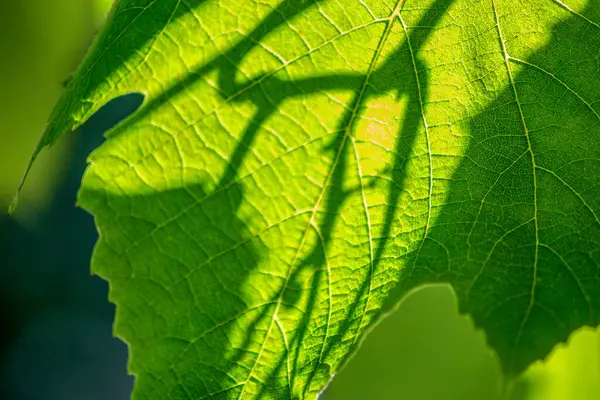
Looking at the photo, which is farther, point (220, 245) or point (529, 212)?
point (529, 212)

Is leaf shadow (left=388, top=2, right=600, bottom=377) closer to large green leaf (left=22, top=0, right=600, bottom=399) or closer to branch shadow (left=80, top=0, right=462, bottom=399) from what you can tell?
large green leaf (left=22, top=0, right=600, bottom=399)

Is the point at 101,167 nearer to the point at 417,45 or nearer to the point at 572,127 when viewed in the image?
the point at 417,45

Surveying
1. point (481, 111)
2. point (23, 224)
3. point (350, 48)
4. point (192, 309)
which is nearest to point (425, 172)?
point (481, 111)

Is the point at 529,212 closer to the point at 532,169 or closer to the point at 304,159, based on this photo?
the point at 532,169

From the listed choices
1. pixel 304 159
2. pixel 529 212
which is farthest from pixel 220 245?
pixel 529 212

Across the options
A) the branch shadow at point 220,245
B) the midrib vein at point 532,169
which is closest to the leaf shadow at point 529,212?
the midrib vein at point 532,169

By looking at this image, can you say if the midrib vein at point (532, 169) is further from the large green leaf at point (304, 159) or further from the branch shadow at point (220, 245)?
the branch shadow at point (220, 245)

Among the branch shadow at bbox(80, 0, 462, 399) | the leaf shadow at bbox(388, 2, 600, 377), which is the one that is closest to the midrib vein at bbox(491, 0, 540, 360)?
the leaf shadow at bbox(388, 2, 600, 377)

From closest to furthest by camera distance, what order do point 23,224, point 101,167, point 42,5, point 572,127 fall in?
point 101,167 → point 572,127 → point 42,5 → point 23,224
